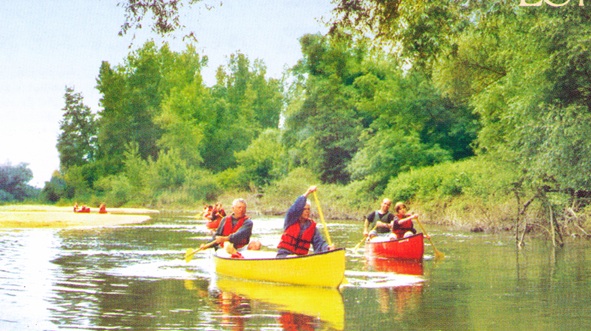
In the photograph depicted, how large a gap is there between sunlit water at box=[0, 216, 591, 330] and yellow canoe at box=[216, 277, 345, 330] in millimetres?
15

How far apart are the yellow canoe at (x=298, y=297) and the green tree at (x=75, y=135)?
7006 centimetres

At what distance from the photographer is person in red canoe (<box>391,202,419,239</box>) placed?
19.6 metres

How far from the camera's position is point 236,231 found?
1583 centimetres

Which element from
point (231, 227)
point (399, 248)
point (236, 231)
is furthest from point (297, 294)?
point (399, 248)

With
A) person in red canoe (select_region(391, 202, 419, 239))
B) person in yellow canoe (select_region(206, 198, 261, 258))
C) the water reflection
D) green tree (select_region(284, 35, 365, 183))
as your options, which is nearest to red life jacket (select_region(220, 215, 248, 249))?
person in yellow canoe (select_region(206, 198, 261, 258))

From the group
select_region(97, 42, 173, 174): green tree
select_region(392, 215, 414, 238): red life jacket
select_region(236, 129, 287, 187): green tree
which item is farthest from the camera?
select_region(97, 42, 173, 174): green tree

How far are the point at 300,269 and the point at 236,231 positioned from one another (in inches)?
97.3

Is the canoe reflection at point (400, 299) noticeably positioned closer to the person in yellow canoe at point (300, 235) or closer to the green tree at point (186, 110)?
the person in yellow canoe at point (300, 235)

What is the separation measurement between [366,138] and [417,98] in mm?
5353

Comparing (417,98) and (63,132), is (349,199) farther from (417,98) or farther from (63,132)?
(63,132)

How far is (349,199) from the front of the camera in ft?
151

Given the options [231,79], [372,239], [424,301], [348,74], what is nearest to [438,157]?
[348,74]

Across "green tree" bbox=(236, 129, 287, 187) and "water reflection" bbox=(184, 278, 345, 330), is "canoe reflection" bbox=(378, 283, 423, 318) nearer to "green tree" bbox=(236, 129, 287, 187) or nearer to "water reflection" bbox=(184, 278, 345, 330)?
"water reflection" bbox=(184, 278, 345, 330)

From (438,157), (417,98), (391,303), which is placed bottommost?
(391,303)
